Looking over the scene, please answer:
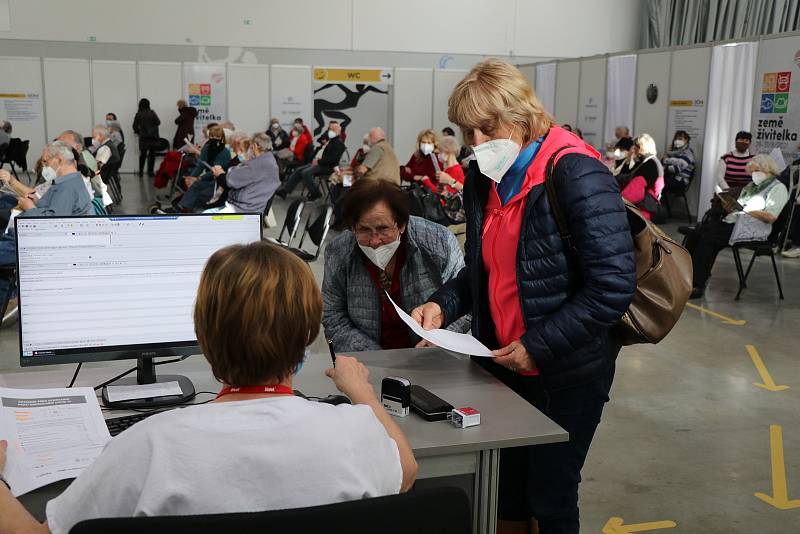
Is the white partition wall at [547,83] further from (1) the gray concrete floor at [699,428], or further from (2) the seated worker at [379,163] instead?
(1) the gray concrete floor at [699,428]

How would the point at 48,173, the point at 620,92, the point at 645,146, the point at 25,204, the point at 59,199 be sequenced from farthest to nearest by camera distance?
the point at 620,92, the point at 645,146, the point at 48,173, the point at 25,204, the point at 59,199

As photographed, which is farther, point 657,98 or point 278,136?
point 278,136

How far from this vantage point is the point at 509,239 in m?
2.08

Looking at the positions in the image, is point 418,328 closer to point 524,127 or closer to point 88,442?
point 524,127

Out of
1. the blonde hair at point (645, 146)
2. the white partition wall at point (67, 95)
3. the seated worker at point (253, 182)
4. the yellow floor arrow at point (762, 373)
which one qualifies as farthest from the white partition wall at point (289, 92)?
the yellow floor arrow at point (762, 373)

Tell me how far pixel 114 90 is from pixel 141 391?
1611 cm

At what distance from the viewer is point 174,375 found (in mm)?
2193

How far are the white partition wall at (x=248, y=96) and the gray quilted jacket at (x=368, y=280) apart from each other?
588 inches

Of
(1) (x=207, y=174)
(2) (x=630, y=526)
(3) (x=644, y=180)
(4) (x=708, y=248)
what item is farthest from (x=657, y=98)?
(2) (x=630, y=526)

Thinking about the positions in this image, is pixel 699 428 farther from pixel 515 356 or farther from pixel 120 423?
pixel 120 423

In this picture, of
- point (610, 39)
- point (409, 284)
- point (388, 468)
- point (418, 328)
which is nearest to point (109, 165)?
point (409, 284)

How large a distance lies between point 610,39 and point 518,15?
7.53ft

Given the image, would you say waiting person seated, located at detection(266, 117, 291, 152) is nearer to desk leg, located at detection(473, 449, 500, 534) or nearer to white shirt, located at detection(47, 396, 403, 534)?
desk leg, located at detection(473, 449, 500, 534)

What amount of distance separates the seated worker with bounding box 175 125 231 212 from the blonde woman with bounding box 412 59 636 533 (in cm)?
753
